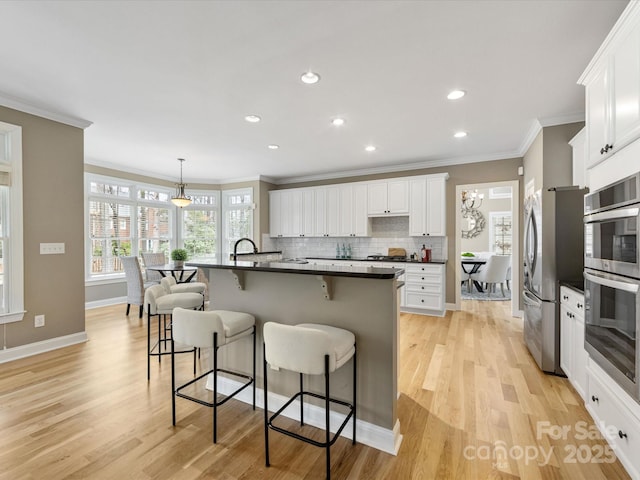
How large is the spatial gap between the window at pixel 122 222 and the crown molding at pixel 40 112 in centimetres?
218

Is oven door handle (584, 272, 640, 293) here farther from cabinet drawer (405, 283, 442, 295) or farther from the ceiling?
cabinet drawer (405, 283, 442, 295)

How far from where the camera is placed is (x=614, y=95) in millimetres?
1791

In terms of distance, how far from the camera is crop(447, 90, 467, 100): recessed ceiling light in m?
2.85

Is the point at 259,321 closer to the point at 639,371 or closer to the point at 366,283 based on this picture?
the point at 366,283

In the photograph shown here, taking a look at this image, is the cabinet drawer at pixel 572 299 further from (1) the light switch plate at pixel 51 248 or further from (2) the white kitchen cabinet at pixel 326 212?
(1) the light switch plate at pixel 51 248

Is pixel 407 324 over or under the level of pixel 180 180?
under

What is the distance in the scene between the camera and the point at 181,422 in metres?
2.08

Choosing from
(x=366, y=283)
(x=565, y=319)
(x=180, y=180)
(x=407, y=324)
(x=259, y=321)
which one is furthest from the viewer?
(x=180, y=180)

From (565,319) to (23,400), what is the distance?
450 centimetres

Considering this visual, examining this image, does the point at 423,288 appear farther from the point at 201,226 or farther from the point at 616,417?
the point at 201,226

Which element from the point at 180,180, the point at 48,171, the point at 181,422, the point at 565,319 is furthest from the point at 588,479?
the point at 180,180

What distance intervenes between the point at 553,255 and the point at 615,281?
1.22 m

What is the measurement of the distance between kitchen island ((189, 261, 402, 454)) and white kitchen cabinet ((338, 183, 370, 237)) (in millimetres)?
3781

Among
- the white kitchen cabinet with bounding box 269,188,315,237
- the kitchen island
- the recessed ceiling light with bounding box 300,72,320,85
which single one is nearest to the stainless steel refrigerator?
the kitchen island
